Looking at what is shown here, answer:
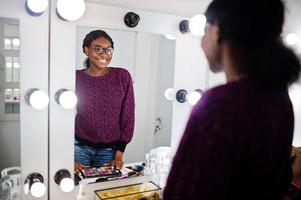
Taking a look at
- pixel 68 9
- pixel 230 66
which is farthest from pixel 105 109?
pixel 230 66

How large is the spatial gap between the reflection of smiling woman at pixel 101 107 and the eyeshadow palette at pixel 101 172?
0.02 metres

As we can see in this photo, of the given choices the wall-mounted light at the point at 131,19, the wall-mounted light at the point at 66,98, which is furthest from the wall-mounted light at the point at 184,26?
the wall-mounted light at the point at 66,98

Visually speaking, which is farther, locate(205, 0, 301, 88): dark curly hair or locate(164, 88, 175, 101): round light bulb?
locate(164, 88, 175, 101): round light bulb

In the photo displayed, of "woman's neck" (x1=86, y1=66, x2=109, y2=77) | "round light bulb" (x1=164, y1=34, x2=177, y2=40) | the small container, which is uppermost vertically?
"round light bulb" (x1=164, y1=34, x2=177, y2=40)

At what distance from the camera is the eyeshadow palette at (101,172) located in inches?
41.9

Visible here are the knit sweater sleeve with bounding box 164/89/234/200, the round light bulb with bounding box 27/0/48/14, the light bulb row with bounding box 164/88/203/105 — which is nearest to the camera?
the knit sweater sleeve with bounding box 164/89/234/200

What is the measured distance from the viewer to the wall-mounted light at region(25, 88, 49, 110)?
0.91 meters

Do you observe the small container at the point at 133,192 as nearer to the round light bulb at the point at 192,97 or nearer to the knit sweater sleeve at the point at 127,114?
the knit sweater sleeve at the point at 127,114

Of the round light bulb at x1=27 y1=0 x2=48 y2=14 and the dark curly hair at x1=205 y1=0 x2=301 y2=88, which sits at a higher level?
the round light bulb at x1=27 y1=0 x2=48 y2=14

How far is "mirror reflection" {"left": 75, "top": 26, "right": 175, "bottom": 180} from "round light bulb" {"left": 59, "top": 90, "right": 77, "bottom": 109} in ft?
0.16

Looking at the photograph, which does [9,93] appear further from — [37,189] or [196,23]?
[196,23]

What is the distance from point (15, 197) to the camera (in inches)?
38.1

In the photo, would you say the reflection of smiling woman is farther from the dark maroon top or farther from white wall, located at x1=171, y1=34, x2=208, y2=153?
the dark maroon top

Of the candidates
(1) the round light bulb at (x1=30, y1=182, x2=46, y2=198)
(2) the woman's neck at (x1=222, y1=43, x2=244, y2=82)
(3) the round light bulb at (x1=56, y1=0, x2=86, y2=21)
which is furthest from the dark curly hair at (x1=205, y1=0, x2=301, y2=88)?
(1) the round light bulb at (x1=30, y1=182, x2=46, y2=198)
